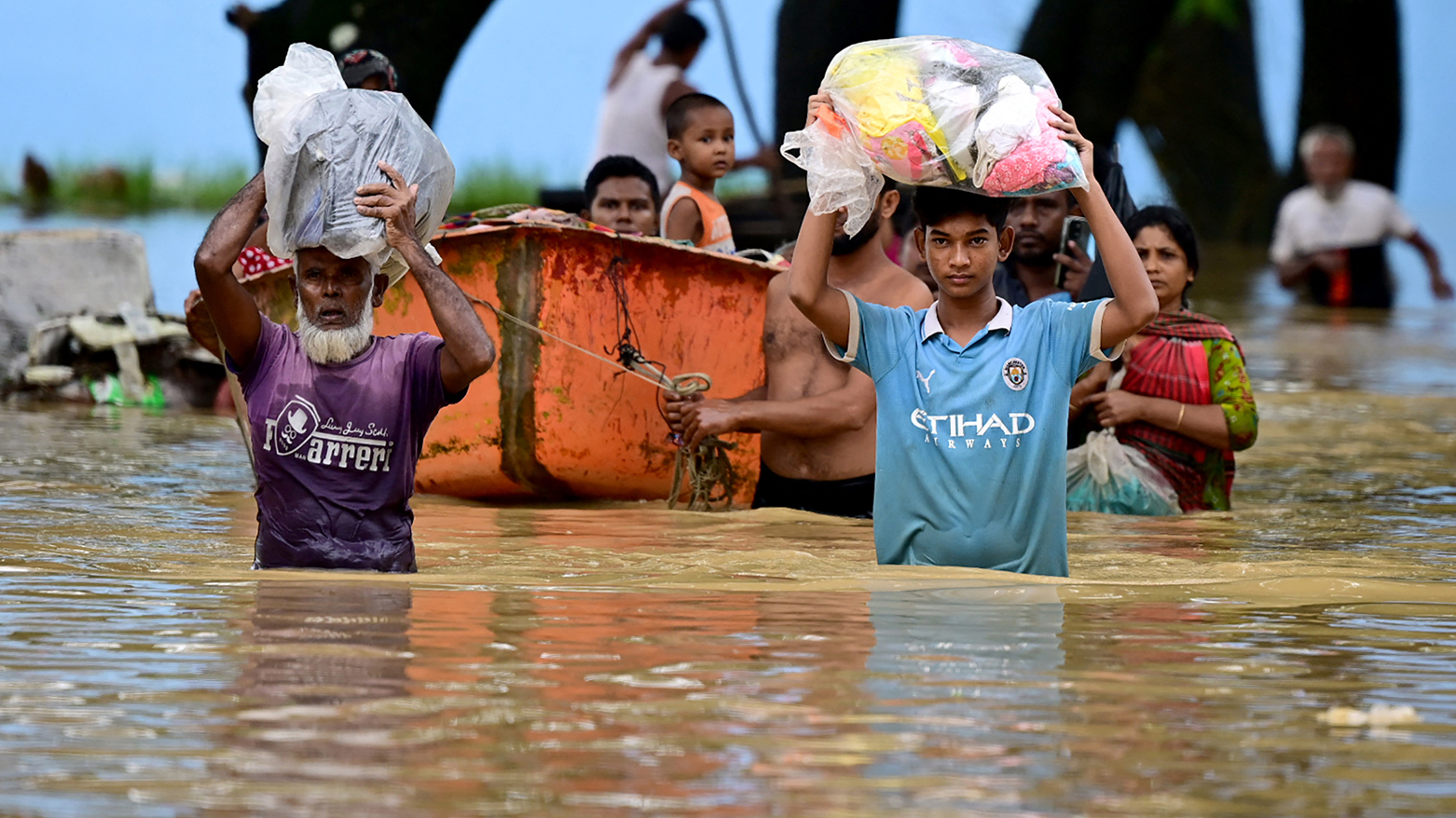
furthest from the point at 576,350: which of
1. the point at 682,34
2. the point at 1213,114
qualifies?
the point at 1213,114

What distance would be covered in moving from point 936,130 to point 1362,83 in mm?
18310

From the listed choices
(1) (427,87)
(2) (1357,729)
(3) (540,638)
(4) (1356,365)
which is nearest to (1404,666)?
(2) (1357,729)

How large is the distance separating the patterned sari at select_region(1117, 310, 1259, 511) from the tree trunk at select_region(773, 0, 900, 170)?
979 centimetres

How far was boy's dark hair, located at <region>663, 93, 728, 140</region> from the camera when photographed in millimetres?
8055

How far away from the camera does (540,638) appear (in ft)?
13.6

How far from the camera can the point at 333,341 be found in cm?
451

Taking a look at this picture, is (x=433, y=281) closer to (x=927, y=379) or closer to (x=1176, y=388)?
(x=927, y=379)

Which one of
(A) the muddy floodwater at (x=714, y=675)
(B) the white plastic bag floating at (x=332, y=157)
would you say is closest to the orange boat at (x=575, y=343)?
(A) the muddy floodwater at (x=714, y=675)

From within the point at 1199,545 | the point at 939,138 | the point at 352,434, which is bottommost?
the point at 1199,545

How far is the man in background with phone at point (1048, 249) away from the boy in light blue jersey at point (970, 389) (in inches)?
94.9

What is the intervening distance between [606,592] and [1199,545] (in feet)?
7.33

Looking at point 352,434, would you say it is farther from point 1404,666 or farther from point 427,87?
point 427,87

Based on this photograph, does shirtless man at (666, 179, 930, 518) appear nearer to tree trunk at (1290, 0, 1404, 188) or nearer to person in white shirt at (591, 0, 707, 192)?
person in white shirt at (591, 0, 707, 192)

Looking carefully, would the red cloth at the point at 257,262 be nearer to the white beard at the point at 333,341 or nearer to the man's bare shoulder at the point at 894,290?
the man's bare shoulder at the point at 894,290
